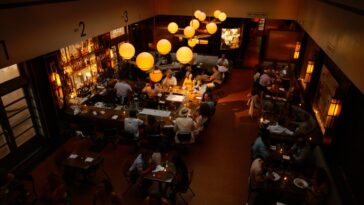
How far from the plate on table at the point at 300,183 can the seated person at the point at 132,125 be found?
4.40 metres

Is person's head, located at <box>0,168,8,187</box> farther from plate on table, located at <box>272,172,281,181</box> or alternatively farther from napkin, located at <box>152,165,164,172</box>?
plate on table, located at <box>272,172,281,181</box>

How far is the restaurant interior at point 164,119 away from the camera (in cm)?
548

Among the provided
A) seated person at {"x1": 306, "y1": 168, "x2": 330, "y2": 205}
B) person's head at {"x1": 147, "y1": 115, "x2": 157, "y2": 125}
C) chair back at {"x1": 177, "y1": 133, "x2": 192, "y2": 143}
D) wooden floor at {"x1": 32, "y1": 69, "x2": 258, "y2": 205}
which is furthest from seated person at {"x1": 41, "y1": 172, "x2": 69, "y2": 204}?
seated person at {"x1": 306, "y1": 168, "x2": 330, "y2": 205}

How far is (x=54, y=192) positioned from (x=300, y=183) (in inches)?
206

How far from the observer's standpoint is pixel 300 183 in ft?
18.7

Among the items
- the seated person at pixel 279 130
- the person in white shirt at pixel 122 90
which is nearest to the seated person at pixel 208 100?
the seated person at pixel 279 130

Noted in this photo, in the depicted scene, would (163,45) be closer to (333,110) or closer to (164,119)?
(164,119)

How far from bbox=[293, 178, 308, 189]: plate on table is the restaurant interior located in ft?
0.20

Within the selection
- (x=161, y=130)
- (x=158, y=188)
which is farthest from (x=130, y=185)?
(x=161, y=130)

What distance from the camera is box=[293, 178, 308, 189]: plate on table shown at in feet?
18.5

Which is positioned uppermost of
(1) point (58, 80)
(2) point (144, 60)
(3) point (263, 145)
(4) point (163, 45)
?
(4) point (163, 45)

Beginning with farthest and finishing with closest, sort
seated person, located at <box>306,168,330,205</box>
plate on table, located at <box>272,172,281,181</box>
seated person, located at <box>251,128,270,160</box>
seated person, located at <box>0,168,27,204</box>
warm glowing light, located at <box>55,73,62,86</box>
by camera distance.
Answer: warm glowing light, located at <box>55,73,62,86</box>, seated person, located at <box>251,128,270,160</box>, plate on table, located at <box>272,172,281,181</box>, seated person, located at <box>0,168,27,204</box>, seated person, located at <box>306,168,330,205</box>

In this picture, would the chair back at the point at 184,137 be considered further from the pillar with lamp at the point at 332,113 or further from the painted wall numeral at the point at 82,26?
the painted wall numeral at the point at 82,26

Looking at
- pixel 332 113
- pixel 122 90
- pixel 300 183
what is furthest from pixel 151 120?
pixel 332 113
